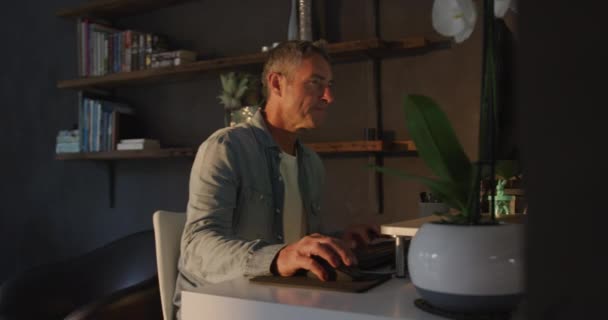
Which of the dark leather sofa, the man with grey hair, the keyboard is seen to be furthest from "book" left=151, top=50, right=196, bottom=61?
the keyboard

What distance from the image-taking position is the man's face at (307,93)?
184 centimetres

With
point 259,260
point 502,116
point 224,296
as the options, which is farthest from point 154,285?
point 502,116

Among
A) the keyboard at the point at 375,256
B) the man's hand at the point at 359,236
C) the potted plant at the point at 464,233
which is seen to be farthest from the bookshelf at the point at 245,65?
the potted plant at the point at 464,233

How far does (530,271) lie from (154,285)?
1.62 meters

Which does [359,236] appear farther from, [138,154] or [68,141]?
[68,141]

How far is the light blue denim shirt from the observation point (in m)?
1.23

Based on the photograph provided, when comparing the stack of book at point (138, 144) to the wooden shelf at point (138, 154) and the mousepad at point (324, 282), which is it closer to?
the wooden shelf at point (138, 154)

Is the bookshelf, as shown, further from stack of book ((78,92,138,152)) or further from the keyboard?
the keyboard

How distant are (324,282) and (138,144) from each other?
8.44ft

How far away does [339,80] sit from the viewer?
9.75 feet

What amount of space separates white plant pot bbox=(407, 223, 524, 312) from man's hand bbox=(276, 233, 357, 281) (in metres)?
0.24

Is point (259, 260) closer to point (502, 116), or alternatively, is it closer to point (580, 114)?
point (502, 116)

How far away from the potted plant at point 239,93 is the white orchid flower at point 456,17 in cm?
203

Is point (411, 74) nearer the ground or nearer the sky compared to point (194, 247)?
nearer the sky
